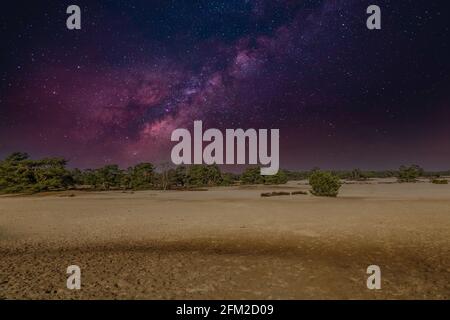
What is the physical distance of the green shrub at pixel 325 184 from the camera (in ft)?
125

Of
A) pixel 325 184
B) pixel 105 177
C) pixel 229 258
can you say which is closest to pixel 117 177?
pixel 105 177

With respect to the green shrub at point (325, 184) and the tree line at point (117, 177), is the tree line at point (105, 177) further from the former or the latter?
the green shrub at point (325, 184)

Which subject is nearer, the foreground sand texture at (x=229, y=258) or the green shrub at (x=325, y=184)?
the foreground sand texture at (x=229, y=258)

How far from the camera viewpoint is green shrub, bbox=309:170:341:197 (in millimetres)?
38000

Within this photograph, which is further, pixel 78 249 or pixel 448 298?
pixel 78 249

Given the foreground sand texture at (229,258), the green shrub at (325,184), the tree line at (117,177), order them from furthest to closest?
the tree line at (117,177) < the green shrub at (325,184) < the foreground sand texture at (229,258)

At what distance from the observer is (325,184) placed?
1516 inches

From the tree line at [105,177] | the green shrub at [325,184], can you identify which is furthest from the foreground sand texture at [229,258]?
the tree line at [105,177]

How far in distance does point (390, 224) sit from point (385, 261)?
26.0 feet

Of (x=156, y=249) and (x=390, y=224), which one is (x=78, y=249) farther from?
(x=390, y=224)
